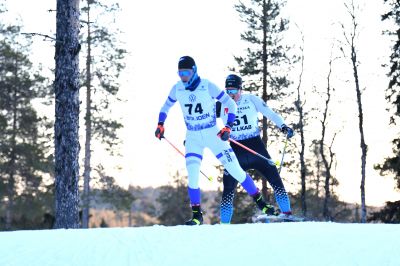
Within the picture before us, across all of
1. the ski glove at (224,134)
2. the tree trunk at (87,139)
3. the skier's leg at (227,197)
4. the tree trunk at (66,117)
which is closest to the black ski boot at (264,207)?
the skier's leg at (227,197)

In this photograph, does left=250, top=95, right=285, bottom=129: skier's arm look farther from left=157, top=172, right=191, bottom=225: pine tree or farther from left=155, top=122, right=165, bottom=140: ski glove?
left=157, top=172, right=191, bottom=225: pine tree

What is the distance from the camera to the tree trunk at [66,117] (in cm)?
841

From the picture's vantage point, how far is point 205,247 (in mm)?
3678

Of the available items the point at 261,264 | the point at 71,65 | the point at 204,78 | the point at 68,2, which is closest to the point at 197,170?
the point at 204,78

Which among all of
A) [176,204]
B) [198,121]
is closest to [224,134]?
[198,121]

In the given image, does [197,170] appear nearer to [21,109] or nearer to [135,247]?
[135,247]

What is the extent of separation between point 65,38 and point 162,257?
559 cm

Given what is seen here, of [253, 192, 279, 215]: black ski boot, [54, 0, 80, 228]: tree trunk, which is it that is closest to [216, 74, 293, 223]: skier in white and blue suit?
[253, 192, 279, 215]: black ski boot

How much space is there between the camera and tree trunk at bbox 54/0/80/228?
841cm

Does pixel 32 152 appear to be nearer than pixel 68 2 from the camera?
No

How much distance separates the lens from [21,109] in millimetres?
34188

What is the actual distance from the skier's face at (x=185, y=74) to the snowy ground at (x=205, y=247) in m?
3.15

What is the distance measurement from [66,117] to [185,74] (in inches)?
87.4

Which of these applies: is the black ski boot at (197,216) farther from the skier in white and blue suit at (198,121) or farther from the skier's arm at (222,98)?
the skier's arm at (222,98)
